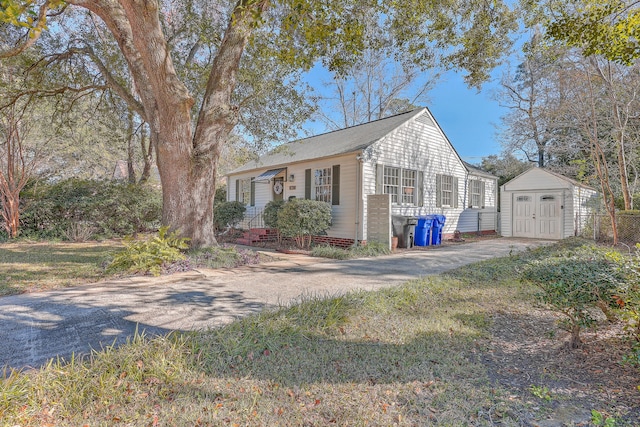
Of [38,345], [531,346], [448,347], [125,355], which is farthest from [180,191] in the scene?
[531,346]

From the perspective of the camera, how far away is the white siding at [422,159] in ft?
35.5

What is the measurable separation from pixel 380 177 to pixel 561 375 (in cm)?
868

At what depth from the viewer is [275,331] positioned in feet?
10.6

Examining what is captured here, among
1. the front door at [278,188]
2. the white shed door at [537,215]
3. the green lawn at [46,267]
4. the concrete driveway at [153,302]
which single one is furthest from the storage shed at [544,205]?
the green lawn at [46,267]

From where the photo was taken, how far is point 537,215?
45.4 feet

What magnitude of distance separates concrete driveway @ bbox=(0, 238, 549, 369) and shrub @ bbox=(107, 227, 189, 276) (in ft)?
1.25

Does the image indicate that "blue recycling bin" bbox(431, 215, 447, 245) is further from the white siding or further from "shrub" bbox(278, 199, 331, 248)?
"shrub" bbox(278, 199, 331, 248)

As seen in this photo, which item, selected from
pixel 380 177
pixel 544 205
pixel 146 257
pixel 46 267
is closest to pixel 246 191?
pixel 380 177

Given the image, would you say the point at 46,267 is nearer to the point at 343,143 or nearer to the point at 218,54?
the point at 218,54

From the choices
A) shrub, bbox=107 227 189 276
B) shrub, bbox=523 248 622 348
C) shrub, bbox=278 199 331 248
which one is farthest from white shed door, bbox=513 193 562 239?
shrub, bbox=107 227 189 276

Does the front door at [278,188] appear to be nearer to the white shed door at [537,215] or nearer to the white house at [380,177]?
the white house at [380,177]

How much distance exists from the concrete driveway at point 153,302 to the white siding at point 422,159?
4.67 meters

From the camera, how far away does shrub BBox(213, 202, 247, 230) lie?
13734 mm

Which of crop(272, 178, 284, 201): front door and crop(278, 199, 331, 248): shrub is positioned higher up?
crop(272, 178, 284, 201): front door
